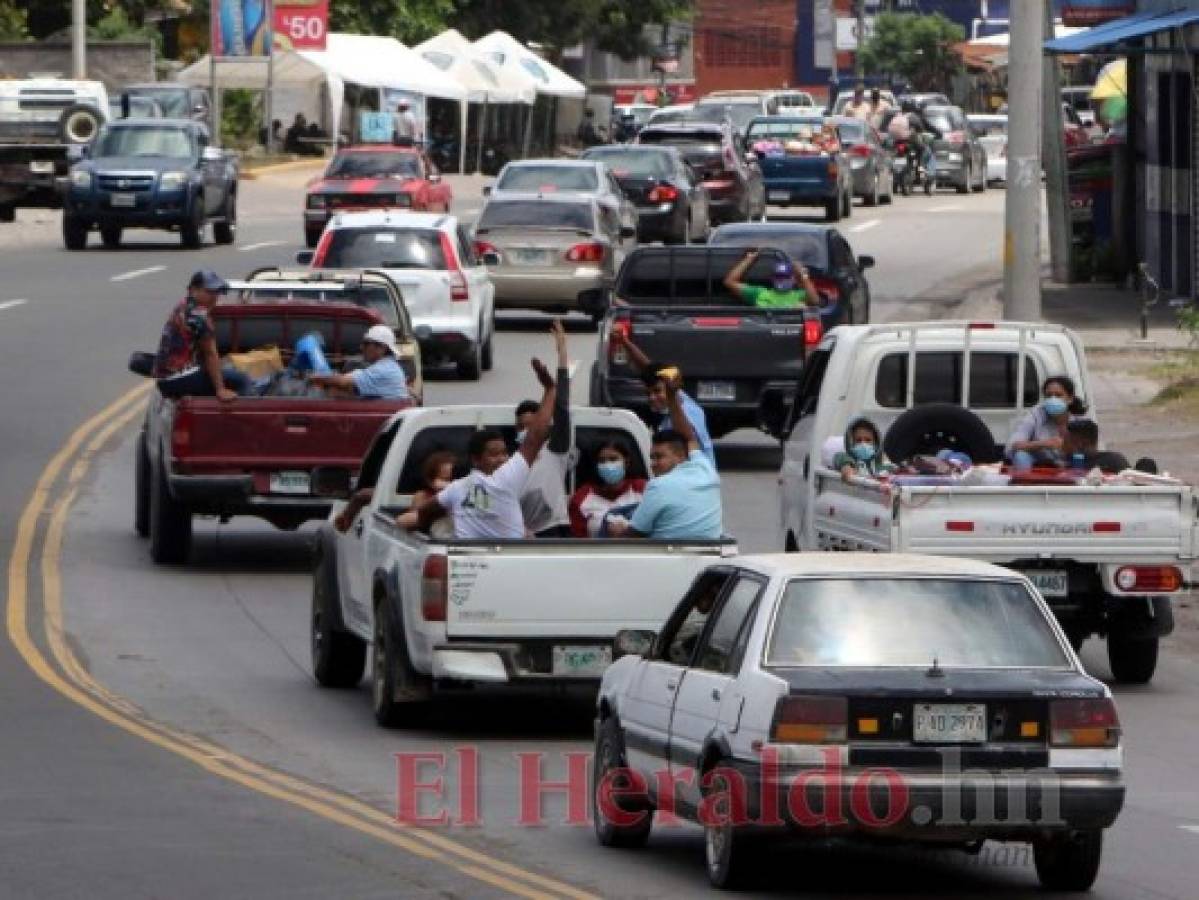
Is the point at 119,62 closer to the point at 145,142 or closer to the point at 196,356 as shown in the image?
the point at 145,142

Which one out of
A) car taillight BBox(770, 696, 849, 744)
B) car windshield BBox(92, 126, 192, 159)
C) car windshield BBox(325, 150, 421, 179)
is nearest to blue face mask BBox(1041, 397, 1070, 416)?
car taillight BBox(770, 696, 849, 744)

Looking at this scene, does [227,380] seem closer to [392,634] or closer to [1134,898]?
[392,634]

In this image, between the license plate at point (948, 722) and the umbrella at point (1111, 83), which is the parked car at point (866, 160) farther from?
the license plate at point (948, 722)

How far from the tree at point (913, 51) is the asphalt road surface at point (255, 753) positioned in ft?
333

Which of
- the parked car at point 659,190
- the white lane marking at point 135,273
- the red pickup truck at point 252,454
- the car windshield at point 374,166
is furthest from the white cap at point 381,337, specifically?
the car windshield at point 374,166

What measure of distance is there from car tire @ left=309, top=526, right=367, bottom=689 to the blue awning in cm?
2159

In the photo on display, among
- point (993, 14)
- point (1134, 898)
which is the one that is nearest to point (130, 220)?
point (1134, 898)

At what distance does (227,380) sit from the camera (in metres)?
22.4

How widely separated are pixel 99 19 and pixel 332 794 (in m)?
78.7

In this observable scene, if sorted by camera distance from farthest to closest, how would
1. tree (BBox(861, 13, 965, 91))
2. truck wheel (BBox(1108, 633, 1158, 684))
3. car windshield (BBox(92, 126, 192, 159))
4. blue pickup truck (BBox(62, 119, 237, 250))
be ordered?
tree (BBox(861, 13, 965, 91)) → car windshield (BBox(92, 126, 192, 159)) → blue pickup truck (BBox(62, 119, 237, 250)) → truck wheel (BBox(1108, 633, 1158, 684))

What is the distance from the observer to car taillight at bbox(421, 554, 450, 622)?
49.6ft

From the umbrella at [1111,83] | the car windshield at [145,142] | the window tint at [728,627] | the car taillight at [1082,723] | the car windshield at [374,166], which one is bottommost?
the car taillight at [1082,723]

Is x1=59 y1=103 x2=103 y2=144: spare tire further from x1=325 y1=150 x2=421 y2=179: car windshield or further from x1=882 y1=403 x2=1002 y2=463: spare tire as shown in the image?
x1=882 y1=403 x2=1002 y2=463: spare tire

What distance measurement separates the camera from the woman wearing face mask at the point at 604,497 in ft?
53.4
